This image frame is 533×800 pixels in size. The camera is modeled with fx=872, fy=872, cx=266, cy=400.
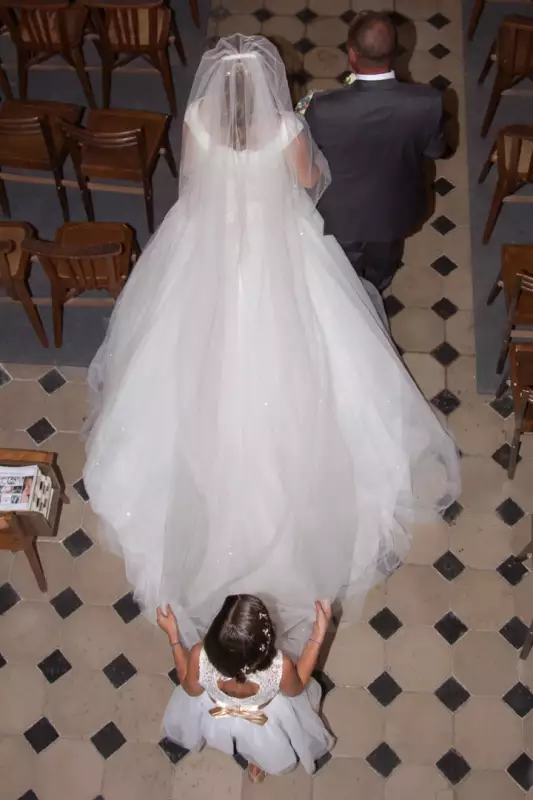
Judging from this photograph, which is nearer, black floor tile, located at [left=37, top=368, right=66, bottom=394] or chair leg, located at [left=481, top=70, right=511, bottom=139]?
black floor tile, located at [left=37, top=368, right=66, bottom=394]

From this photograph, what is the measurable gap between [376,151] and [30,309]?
215 cm

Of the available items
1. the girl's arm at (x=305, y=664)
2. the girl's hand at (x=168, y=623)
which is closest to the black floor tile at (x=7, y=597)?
the girl's hand at (x=168, y=623)

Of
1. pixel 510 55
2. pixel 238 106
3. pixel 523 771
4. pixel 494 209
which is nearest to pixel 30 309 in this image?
pixel 238 106

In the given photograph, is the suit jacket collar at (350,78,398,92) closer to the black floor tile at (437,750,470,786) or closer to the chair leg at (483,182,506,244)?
the chair leg at (483,182,506,244)

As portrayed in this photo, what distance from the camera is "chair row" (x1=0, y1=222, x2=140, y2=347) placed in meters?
4.28

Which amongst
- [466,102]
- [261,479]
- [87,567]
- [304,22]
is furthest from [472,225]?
[87,567]

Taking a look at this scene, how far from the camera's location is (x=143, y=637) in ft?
13.7

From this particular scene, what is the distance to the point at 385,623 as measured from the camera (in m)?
4.20

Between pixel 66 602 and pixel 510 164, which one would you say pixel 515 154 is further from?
pixel 66 602

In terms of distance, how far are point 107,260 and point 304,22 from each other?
3.00 meters

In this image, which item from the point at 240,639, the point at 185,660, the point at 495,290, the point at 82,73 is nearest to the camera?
the point at 240,639

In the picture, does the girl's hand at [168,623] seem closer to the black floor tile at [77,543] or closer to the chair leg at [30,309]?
the black floor tile at [77,543]

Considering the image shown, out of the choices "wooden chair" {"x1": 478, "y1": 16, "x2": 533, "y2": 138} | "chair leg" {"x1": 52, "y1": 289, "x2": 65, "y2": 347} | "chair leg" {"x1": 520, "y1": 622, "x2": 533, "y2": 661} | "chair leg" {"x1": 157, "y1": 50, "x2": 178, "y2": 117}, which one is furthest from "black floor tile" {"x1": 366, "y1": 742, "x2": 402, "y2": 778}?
"chair leg" {"x1": 157, "y1": 50, "x2": 178, "y2": 117}

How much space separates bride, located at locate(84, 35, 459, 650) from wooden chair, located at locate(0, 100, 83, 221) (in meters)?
1.15
